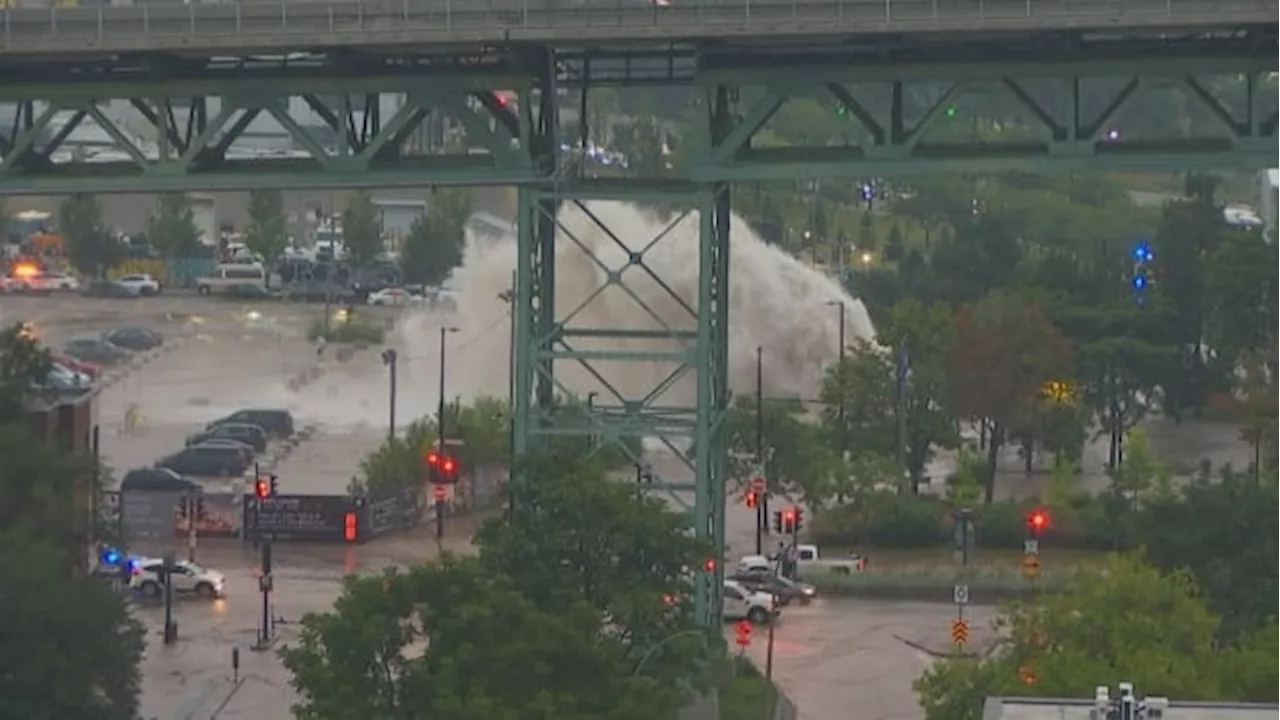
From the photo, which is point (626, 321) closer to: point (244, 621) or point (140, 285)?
point (244, 621)

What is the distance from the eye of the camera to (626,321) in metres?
70.9

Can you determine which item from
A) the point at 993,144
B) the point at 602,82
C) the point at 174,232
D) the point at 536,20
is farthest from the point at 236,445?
the point at 174,232

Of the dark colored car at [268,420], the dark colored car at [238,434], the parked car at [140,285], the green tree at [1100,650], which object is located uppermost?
the parked car at [140,285]

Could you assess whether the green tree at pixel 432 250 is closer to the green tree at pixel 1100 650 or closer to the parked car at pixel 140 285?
the parked car at pixel 140 285

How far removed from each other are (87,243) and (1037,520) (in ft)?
152

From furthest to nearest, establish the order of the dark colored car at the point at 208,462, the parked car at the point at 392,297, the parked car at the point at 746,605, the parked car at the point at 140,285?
the parked car at the point at 140,285 < the parked car at the point at 392,297 < the dark colored car at the point at 208,462 < the parked car at the point at 746,605

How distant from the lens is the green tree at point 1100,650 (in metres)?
32.6

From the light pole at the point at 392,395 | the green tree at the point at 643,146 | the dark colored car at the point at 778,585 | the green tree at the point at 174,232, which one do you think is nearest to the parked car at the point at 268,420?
the light pole at the point at 392,395

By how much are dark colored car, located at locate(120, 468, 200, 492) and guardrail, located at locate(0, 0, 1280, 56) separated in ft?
74.9

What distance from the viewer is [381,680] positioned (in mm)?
31219

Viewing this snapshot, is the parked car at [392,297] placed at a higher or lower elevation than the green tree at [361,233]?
lower

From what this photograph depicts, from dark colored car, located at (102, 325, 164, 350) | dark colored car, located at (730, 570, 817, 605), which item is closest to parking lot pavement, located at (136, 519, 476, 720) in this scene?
dark colored car, located at (730, 570, 817, 605)

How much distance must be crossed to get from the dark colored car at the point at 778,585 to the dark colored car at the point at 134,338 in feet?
105

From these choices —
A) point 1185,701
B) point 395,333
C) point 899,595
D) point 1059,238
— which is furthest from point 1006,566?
point 1059,238
